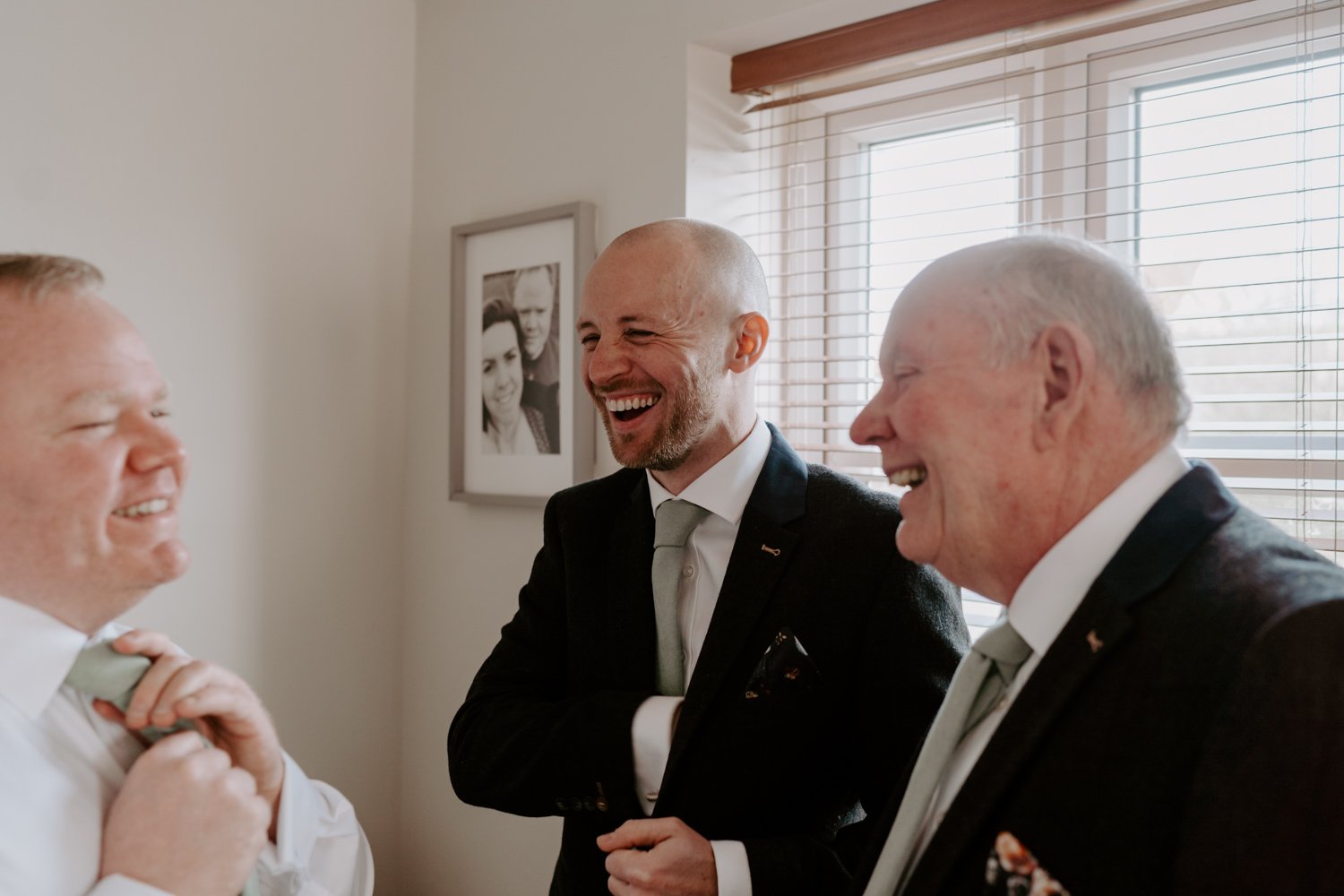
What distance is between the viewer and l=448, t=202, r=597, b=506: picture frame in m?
2.37

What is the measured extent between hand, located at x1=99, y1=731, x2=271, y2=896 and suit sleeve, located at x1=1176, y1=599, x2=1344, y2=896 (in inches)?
30.7

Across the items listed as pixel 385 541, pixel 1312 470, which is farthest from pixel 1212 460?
pixel 385 541

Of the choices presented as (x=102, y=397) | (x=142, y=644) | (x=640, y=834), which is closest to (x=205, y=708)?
(x=142, y=644)

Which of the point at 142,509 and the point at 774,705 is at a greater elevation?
the point at 142,509

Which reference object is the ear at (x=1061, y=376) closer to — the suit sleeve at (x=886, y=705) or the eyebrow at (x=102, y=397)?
the suit sleeve at (x=886, y=705)

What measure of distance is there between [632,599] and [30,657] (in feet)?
2.59

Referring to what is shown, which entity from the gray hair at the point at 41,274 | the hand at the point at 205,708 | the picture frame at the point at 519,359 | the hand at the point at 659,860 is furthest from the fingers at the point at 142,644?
the picture frame at the point at 519,359

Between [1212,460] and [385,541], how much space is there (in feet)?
6.82

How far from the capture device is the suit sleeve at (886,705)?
127 cm

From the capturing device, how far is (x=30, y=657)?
860 millimetres

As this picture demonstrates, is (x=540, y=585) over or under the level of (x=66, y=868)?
over

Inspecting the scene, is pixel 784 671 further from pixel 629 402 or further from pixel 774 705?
pixel 629 402

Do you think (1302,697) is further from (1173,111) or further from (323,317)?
(323,317)

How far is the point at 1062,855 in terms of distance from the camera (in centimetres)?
81
